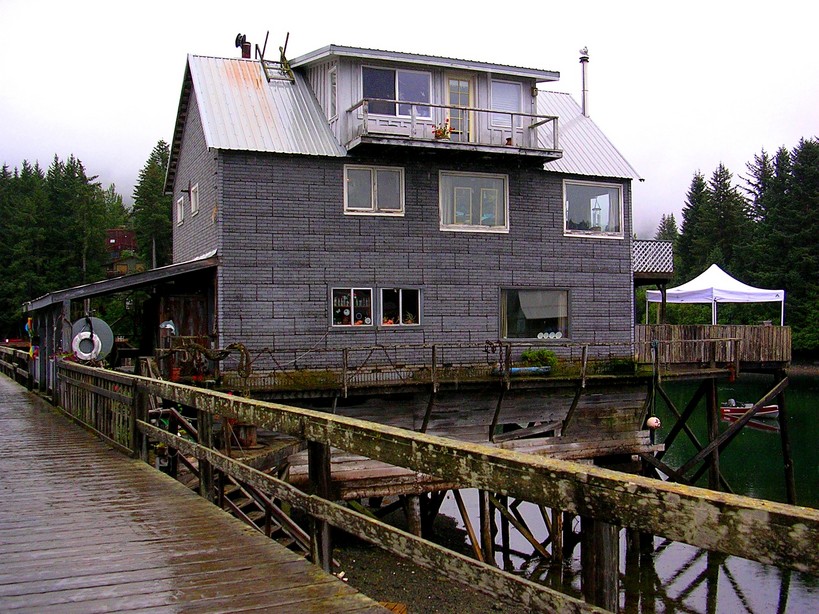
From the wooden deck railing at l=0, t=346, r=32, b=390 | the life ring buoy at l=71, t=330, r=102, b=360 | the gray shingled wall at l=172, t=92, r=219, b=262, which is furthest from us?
the wooden deck railing at l=0, t=346, r=32, b=390

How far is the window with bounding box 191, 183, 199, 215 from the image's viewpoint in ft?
72.7

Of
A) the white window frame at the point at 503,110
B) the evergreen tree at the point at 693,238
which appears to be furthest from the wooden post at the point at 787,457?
the evergreen tree at the point at 693,238

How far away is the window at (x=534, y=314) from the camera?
866 inches

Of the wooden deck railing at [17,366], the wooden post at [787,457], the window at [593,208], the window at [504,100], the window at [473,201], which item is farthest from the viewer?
the window at [593,208]

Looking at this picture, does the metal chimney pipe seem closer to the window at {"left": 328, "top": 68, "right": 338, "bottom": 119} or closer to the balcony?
the balcony

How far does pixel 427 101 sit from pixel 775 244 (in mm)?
51714

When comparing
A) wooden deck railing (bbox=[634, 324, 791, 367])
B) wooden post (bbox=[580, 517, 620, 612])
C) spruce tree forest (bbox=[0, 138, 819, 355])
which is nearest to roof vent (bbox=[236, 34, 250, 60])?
wooden deck railing (bbox=[634, 324, 791, 367])

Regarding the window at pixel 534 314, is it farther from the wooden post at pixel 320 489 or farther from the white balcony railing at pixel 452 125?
the wooden post at pixel 320 489

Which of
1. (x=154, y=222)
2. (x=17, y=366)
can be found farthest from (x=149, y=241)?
(x=17, y=366)

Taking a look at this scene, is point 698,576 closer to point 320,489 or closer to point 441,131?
point 441,131

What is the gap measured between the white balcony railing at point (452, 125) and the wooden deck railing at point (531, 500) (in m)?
15.6

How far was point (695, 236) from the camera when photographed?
86.0m

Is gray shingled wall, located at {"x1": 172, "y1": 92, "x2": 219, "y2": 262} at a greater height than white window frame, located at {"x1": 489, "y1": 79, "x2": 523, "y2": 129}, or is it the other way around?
white window frame, located at {"x1": 489, "y1": 79, "x2": 523, "y2": 129}

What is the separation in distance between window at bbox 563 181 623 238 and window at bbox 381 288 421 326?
4972mm
